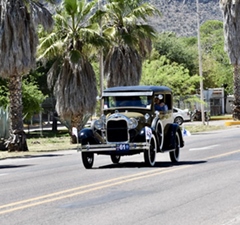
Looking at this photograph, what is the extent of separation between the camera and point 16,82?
34.8m

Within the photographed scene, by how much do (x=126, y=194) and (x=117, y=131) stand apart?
6.54m

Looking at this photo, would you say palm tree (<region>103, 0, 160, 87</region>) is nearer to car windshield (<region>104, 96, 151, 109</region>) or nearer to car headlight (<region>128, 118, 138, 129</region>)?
car windshield (<region>104, 96, 151, 109</region>)

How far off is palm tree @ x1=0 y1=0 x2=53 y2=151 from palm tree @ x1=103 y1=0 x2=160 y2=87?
494 inches

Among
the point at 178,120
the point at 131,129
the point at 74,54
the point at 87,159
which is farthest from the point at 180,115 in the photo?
the point at 131,129

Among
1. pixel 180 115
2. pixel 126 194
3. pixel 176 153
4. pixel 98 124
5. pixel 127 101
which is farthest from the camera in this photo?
pixel 180 115

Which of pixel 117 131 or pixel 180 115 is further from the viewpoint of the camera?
pixel 180 115

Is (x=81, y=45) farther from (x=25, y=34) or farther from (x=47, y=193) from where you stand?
(x=47, y=193)

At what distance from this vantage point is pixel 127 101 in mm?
22531

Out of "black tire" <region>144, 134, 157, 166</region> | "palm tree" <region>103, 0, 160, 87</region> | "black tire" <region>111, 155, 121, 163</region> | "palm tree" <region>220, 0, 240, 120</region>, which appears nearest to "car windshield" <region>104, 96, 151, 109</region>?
"black tire" <region>144, 134, 157, 166</region>

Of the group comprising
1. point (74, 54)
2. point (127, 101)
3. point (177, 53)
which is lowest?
point (127, 101)

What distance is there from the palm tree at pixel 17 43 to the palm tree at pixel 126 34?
12540mm

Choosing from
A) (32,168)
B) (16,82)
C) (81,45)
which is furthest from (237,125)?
(32,168)

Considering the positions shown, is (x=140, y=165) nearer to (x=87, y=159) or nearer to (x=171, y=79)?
(x=87, y=159)

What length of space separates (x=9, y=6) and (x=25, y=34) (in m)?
1.43
